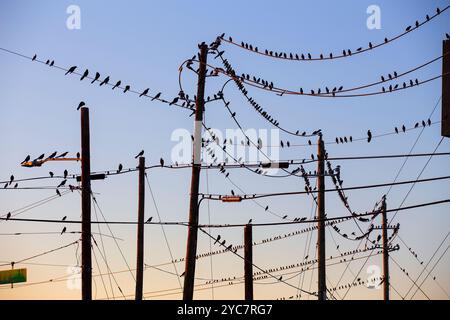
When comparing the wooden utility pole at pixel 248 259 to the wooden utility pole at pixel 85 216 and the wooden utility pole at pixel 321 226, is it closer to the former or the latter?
→ the wooden utility pole at pixel 321 226

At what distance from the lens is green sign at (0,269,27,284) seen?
39.4 metres

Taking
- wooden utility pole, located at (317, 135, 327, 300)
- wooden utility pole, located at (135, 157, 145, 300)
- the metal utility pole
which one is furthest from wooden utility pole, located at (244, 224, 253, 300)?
the metal utility pole

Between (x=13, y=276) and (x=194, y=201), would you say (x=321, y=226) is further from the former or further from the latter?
(x=13, y=276)

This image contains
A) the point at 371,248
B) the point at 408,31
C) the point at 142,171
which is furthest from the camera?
the point at 371,248

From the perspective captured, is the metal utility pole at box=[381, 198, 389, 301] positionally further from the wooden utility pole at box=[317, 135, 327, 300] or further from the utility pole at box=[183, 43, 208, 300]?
the utility pole at box=[183, 43, 208, 300]

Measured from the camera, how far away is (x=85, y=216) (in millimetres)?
29219

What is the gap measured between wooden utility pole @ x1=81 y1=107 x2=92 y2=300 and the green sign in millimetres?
11286

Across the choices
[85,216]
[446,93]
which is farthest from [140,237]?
[446,93]

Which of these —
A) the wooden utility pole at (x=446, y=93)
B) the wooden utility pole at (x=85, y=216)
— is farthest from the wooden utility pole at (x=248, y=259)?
the wooden utility pole at (x=446, y=93)

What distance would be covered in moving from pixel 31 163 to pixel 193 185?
251 inches

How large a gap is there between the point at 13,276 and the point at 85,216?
39.1 ft

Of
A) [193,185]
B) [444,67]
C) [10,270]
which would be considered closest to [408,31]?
[444,67]
